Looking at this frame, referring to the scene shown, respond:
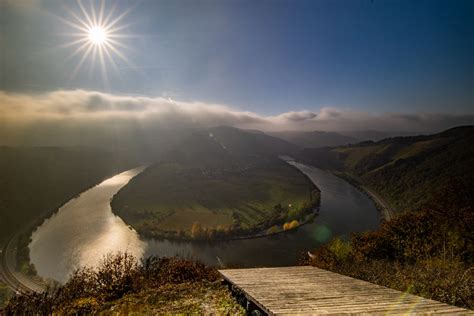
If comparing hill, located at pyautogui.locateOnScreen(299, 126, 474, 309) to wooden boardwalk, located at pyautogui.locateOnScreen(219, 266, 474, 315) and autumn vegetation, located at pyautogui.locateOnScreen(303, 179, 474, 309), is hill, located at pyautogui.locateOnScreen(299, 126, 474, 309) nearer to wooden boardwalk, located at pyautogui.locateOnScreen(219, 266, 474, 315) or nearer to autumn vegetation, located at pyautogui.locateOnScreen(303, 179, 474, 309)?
autumn vegetation, located at pyautogui.locateOnScreen(303, 179, 474, 309)

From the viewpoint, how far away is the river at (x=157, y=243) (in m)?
91.9

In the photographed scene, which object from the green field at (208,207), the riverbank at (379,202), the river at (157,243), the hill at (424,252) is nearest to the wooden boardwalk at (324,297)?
the hill at (424,252)

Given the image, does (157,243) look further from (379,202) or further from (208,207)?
(379,202)

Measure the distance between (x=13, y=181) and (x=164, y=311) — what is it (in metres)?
216

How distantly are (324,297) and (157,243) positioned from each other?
110008mm

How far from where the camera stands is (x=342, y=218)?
123438 millimetres

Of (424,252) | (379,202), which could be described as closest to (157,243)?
(424,252)

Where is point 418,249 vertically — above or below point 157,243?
above

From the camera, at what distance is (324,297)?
8.68 metres

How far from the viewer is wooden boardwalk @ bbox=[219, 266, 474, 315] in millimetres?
7312

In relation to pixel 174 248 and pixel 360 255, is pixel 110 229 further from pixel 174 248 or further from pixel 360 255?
pixel 360 255

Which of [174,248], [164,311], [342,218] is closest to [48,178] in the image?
[174,248]

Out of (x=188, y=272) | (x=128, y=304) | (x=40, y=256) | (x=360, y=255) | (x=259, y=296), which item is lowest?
(x=40, y=256)

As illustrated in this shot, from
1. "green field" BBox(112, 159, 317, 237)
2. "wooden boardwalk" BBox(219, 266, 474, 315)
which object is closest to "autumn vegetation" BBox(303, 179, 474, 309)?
"wooden boardwalk" BBox(219, 266, 474, 315)
